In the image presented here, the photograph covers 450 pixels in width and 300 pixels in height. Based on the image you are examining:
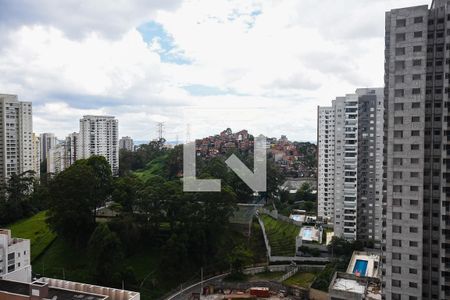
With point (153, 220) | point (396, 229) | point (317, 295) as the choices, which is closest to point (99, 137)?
point (153, 220)

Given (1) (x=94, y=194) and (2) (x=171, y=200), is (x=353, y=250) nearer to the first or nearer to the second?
(2) (x=171, y=200)

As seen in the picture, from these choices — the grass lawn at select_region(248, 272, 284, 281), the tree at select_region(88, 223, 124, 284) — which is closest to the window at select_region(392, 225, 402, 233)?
the grass lawn at select_region(248, 272, 284, 281)

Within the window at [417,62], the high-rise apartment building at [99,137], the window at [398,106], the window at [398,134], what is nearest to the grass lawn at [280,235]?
the window at [398,134]

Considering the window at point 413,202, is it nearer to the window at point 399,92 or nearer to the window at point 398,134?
the window at point 398,134

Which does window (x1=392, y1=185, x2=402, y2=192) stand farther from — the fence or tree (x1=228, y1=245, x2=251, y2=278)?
the fence

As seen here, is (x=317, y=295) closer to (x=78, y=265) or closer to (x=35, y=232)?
(x=78, y=265)
